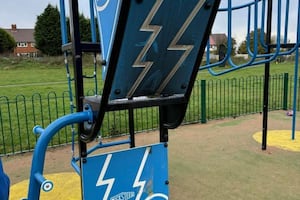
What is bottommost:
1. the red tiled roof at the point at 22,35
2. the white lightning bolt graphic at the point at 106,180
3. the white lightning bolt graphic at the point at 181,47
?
the white lightning bolt graphic at the point at 106,180

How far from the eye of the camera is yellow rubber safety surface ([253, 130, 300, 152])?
4442 millimetres

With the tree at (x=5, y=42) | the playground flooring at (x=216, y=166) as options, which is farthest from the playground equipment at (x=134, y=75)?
the tree at (x=5, y=42)

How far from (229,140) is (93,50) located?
11.3 feet

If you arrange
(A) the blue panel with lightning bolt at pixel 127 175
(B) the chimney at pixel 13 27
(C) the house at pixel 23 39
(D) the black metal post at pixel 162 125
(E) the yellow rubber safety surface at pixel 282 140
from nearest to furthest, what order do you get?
(A) the blue panel with lightning bolt at pixel 127 175, (D) the black metal post at pixel 162 125, (E) the yellow rubber safety surface at pixel 282 140, (C) the house at pixel 23 39, (B) the chimney at pixel 13 27

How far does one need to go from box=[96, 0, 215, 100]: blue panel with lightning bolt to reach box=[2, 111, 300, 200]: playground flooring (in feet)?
5.62

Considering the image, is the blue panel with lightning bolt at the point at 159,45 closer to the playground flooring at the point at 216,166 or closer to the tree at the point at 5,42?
the playground flooring at the point at 216,166

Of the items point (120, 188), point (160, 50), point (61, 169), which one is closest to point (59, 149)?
point (61, 169)

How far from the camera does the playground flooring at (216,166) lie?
310 cm

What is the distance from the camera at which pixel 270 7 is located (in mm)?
3988

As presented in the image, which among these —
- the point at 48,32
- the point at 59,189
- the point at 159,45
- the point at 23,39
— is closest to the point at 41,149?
the point at 159,45

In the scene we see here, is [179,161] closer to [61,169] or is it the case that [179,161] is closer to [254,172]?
[254,172]

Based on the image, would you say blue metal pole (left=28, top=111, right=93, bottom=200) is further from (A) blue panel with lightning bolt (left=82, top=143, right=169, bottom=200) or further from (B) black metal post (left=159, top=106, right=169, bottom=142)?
(B) black metal post (left=159, top=106, right=169, bottom=142)

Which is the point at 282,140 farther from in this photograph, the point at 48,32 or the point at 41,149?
the point at 48,32

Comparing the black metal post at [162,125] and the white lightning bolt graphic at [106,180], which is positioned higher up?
the black metal post at [162,125]
